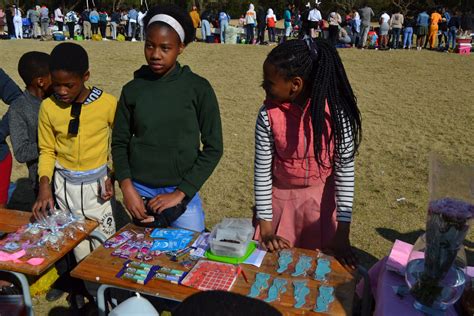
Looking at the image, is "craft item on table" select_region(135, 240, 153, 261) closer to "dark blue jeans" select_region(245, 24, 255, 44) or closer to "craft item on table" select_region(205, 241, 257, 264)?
"craft item on table" select_region(205, 241, 257, 264)

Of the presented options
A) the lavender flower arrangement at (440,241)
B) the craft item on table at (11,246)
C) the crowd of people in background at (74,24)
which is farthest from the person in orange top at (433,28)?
the craft item on table at (11,246)

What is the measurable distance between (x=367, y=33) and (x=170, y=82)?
17.2 m

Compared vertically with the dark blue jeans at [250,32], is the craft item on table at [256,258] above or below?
below

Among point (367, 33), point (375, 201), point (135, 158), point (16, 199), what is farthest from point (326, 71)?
point (367, 33)

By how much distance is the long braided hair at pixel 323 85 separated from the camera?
212cm

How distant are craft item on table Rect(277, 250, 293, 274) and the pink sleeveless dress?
0.26m

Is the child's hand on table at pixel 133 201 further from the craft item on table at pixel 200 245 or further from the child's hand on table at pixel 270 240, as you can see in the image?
the child's hand on table at pixel 270 240

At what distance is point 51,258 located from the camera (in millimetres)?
2307

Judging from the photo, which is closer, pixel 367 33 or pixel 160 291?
pixel 160 291

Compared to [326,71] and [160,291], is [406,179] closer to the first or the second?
[326,71]

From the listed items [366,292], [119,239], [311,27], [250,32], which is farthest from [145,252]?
[250,32]

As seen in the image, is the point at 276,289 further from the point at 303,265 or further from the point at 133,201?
the point at 133,201

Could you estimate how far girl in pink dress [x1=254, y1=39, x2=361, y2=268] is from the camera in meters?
2.15

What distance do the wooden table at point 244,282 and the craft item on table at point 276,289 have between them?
0.02 meters
